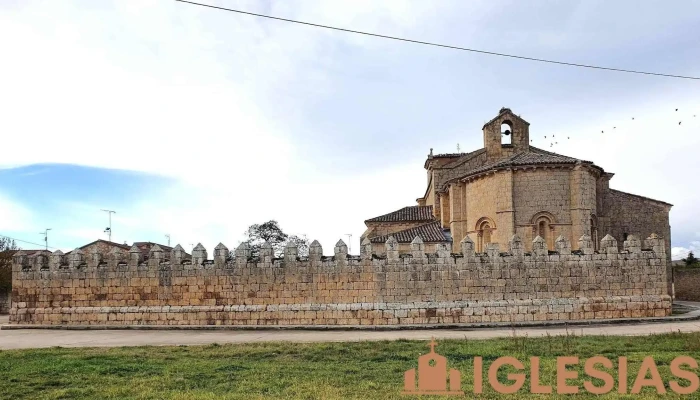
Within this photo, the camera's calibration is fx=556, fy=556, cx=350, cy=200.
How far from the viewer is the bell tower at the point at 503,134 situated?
27891 mm

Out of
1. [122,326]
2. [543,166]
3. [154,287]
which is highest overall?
[543,166]

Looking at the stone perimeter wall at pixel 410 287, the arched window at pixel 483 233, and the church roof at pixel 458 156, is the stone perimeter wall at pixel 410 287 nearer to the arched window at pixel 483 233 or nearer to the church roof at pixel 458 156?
the arched window at pixel 483 233

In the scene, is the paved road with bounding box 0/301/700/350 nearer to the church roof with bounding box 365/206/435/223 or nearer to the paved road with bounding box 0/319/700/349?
the paved road with bounding box 0/319/700/349

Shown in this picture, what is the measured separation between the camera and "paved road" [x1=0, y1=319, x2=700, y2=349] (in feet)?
42.9

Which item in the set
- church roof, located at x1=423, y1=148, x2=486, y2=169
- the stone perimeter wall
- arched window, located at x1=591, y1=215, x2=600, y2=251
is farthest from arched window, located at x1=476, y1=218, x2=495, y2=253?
the stone perimeter wall

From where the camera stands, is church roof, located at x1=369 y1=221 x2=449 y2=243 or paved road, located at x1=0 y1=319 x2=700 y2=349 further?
church roof, located at x1=369 y1=221 x2=449 y2=243

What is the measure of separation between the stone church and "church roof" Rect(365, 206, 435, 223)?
0.31 feet

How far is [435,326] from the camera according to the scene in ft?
50.0

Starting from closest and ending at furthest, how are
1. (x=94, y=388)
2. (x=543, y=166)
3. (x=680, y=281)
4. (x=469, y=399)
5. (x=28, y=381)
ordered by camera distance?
(x=469, y=399)
(x=94, y=388)
(x=28, y=381)
(x=543, y=166)
(x=680, y=281)

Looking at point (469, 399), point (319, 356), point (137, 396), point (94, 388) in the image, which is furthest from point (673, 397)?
point (94, 388)

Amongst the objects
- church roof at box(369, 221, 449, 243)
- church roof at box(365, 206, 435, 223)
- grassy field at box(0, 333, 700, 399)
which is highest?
church roof at box(365, 206, 435, 223)

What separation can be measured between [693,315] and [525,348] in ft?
30.7

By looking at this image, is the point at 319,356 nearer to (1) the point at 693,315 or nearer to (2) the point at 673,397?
(2) the point at 673,397

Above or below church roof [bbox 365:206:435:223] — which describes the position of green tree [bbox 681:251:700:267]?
below
